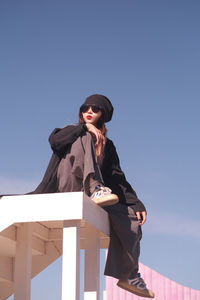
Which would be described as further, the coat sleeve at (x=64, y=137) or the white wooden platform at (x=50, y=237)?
the coat sleeve at (x=64, y=137)

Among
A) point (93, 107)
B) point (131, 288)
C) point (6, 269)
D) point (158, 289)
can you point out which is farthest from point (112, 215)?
point (158, 289)

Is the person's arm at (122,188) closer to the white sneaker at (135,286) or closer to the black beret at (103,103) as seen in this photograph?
the black beret at (103,103)

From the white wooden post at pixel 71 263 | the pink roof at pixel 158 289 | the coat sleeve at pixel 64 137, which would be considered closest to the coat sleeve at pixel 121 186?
the coat sleeve at pixel 64 137

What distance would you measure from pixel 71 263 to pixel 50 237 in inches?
46.4

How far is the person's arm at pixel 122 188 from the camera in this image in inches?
167

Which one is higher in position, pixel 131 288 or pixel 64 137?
pixel 64 137

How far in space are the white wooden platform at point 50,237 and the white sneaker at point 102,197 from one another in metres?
0.05

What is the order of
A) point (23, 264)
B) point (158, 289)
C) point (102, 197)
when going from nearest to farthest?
point (102, 197)
point (23, 264)
point (158, 289)

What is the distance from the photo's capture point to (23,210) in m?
3.30

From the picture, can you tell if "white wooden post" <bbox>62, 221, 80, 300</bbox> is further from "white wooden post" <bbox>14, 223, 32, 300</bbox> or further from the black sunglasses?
the black sunglasses

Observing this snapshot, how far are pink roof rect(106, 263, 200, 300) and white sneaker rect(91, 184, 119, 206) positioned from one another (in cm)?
581

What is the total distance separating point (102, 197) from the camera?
3475 mm

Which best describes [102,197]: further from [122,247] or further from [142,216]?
[142,216]

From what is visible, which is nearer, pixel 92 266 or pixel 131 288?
pixel 92 266
